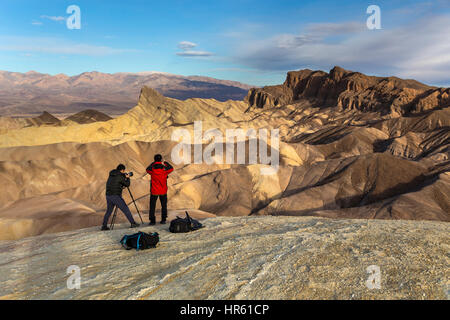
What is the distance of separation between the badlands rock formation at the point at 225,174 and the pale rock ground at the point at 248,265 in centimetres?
1016

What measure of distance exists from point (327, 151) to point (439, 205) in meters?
25.7

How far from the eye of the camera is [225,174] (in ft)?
93.1

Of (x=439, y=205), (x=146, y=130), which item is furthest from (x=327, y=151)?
(x=146, y=130)

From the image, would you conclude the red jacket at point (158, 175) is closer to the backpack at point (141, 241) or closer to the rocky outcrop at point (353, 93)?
the backpack at point (141, 241)

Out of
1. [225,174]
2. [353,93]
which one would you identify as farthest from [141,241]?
[353,93]

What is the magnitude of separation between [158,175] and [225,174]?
68.1ft

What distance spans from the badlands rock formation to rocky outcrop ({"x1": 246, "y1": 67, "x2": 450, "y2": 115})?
228 centimetres

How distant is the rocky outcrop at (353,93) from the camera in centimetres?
7162

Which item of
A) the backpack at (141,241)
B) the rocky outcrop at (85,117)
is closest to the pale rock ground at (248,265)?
the backpack at (141,241)

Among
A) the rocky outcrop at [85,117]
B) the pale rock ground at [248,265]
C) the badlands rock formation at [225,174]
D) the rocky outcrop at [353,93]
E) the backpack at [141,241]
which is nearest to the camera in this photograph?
the pale rock ground at [248,265]

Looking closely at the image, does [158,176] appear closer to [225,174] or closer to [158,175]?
[158,175]
